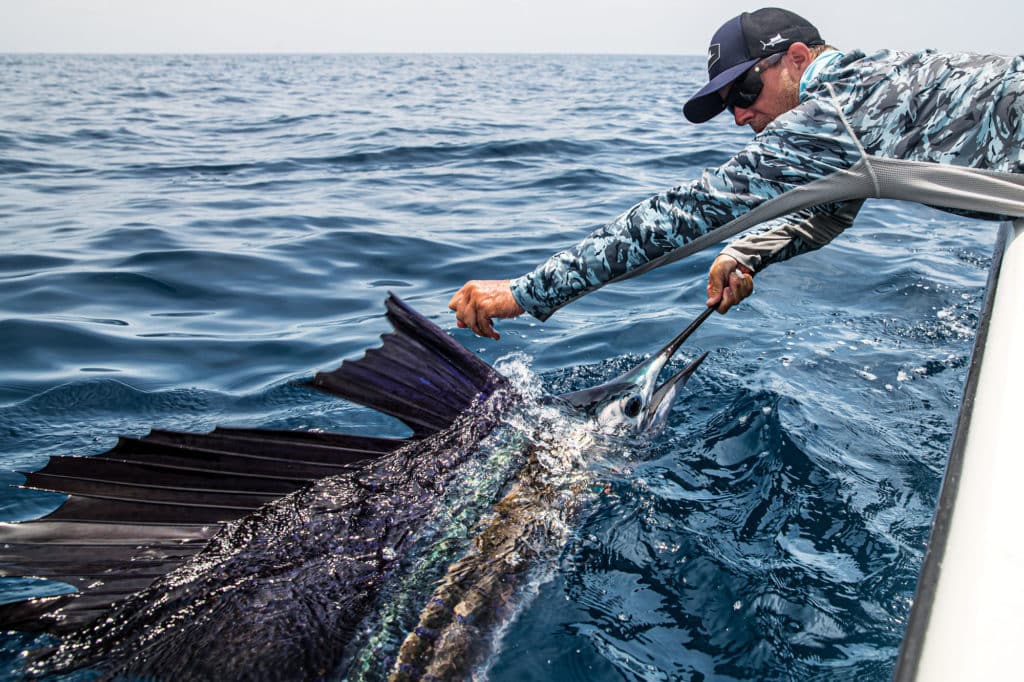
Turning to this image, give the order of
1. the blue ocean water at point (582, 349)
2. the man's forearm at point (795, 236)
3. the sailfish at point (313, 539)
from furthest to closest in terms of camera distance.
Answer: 1. the man's forearm at point (795, 236)
2. the blue ocean water at point (582, 349)
3. the sailfish at point (313, 539)

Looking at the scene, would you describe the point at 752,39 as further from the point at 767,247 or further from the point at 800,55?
the point at 767,247

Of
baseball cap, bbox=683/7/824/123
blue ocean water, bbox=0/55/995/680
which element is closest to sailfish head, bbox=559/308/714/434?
A: blue ocean water, bbox=0/55/995/680

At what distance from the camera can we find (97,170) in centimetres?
1027

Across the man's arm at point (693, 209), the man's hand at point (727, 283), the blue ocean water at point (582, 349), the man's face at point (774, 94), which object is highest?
the man's face at point (774, 94)

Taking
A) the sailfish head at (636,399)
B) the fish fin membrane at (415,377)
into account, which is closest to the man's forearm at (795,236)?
the sailfish head at (636,399)

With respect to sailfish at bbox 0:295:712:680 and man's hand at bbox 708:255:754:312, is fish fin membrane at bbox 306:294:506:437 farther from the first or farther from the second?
man's hand at bbox 708:255:754:312

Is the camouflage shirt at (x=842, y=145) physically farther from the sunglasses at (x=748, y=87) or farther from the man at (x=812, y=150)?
the sunglasses at (x=748, y=87)

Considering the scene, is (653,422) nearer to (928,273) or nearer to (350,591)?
(350,591)

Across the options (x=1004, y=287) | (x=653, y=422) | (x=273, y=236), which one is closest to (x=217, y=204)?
(x=273, y=236)

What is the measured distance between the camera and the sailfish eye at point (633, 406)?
3338 mm

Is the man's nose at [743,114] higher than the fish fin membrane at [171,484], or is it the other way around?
the man's nose at [743,114]

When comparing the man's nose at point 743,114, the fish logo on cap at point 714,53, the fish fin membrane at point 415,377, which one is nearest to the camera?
the fish logo on cap at point 714,53

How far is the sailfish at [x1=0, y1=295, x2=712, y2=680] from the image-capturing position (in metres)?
2.02

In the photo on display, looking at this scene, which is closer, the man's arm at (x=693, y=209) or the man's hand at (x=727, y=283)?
the man's arm at (x=693, y=209)
